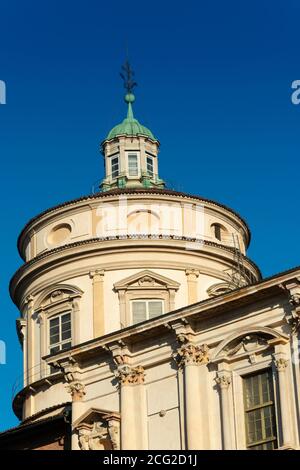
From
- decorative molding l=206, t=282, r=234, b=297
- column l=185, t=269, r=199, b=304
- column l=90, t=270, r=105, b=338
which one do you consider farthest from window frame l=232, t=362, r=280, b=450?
decorative molding l=206, t=282, r=234, b=297

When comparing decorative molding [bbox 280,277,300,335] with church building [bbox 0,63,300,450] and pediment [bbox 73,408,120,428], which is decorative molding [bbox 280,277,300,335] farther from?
pediment [bbox 73,408,120,428]

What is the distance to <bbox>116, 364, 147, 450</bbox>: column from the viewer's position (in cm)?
4494

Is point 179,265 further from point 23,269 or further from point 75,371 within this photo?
point 75,371

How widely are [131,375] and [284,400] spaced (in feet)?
21.2

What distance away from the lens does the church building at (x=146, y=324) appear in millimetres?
42875

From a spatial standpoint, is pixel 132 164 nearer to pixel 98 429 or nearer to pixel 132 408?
pixel 98 429

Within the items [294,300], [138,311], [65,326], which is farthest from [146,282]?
[294,300]

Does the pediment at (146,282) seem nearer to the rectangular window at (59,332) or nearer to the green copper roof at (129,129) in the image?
the rectangular window at (59,332)

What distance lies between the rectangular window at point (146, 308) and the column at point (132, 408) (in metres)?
10.8

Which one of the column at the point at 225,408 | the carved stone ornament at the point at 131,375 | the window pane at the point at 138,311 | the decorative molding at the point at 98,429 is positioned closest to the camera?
the column at the point at 225,408

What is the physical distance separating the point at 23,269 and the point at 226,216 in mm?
9530

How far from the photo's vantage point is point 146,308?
2253 inches

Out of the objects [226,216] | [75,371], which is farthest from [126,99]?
[75,371]

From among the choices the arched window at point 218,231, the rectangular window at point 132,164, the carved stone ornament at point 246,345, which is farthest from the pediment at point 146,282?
the carved stone ornament at point 246,345
